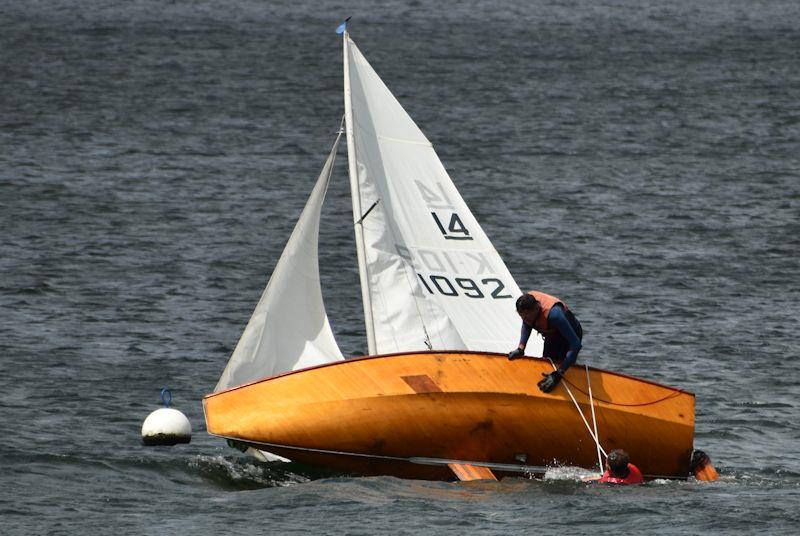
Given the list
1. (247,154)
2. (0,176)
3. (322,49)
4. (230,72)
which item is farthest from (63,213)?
(322,49)

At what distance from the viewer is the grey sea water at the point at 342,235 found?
67.3ft

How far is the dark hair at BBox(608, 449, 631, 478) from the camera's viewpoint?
20.5 meters

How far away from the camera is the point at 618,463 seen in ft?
67.2

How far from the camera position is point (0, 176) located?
4659 cm

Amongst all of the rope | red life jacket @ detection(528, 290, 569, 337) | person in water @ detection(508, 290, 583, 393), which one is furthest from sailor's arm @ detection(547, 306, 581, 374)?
the rope

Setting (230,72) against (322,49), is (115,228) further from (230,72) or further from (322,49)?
(322,49)

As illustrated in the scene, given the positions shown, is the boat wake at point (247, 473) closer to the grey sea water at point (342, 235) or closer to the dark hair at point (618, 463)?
the grey sea water at point (342, 235)

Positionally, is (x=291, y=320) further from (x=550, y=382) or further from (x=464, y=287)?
(x=550, y=382)

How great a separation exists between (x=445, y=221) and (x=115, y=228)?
19.2m

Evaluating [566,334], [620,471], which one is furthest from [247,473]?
[620,471]

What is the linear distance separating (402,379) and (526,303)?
185 cm

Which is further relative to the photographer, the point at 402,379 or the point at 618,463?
the point at 402,379

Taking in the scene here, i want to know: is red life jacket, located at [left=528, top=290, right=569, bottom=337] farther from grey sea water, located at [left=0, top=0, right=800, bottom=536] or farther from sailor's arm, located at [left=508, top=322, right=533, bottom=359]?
grey sea water, located at [left=0, top=0, right=800, bottom=536]

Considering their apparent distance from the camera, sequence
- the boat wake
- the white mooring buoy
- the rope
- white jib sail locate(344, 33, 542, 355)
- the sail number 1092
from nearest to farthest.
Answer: the rope
the boat wake
the white mooring buoy
white jib sail locate(344, 33, 542, 355)
the sail number 1092
